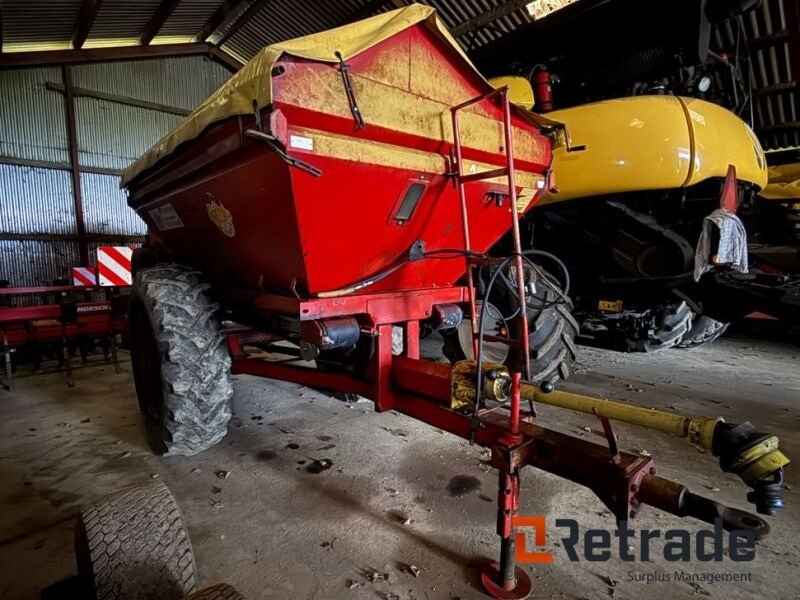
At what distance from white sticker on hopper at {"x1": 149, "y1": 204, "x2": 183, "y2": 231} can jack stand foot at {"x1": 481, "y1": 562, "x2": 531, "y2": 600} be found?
9.25 feet

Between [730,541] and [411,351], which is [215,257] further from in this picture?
[730,541]

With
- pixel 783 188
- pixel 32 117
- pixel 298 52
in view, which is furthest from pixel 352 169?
pixel 32 117

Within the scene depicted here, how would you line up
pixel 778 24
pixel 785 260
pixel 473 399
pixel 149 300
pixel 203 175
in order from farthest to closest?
pixel 778 24
pixel 785 260
pixel 149 300
pixel 203 175
pixel 473 399

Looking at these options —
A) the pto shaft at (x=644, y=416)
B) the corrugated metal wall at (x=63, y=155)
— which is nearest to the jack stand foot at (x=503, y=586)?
the pto shaft at (x=644, y=416)

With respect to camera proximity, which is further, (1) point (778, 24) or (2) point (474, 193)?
(1) point (778, 24)

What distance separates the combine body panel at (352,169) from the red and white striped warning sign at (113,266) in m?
3.60

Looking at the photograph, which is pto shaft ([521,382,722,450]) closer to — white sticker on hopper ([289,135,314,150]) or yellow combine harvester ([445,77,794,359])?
white sticker on hopper ([289,135,314,150])

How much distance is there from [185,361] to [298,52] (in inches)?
68.1

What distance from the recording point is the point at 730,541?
1.85m

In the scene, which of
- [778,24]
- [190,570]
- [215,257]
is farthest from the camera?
[778,24]

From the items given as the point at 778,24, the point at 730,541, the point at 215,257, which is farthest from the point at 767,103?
the point at 215,257

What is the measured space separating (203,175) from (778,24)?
26.4ft

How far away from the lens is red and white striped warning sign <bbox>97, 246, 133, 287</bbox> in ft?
18.6

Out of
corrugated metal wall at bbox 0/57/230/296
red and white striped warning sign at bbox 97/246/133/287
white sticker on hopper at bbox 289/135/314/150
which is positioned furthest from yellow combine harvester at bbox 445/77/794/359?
corrugated metal wall at bbox 0/57/230/296
